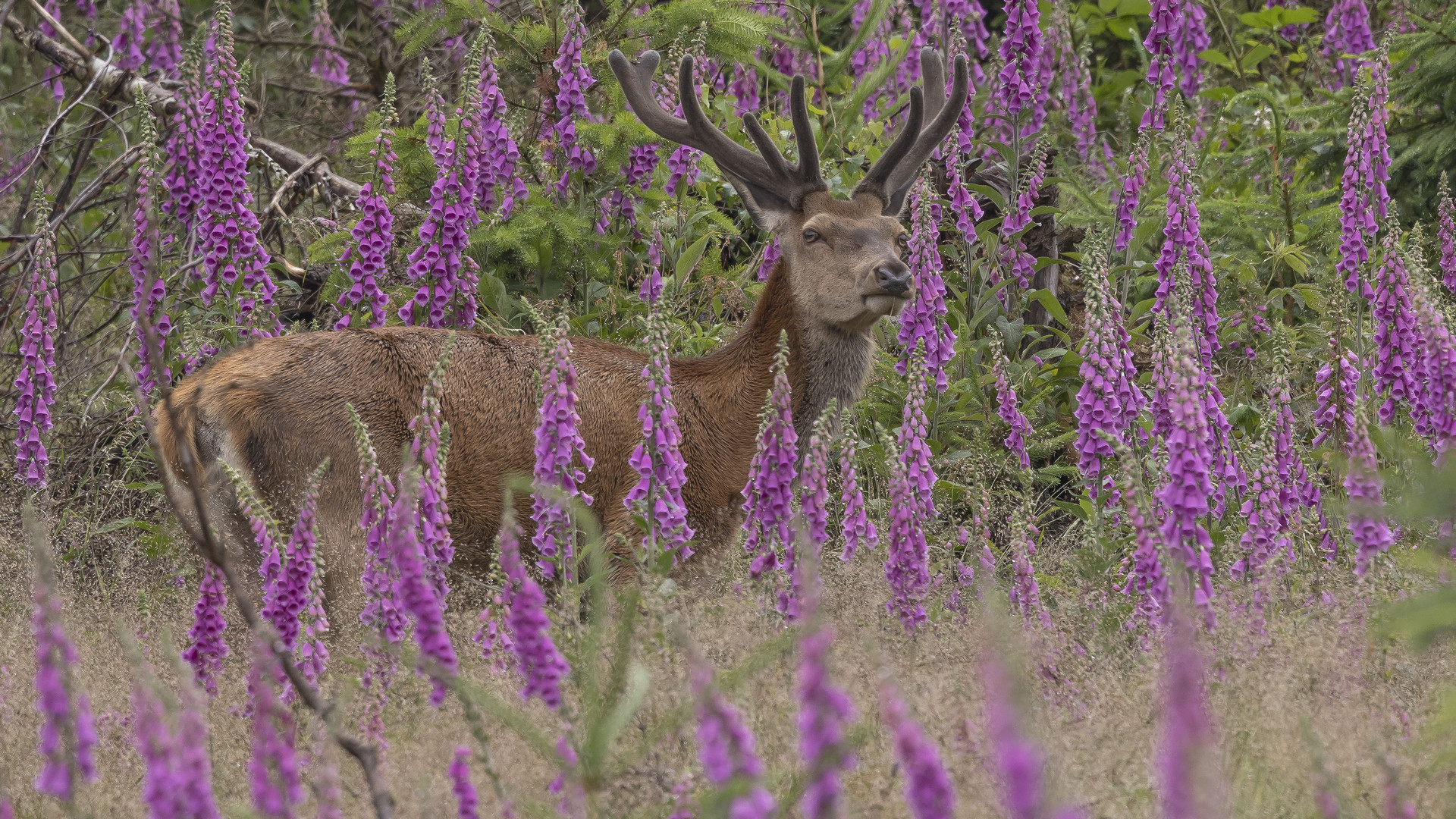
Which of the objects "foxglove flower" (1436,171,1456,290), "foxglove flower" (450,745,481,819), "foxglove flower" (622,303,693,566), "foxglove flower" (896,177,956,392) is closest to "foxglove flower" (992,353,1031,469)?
"foxglove flower" (896,177,956,392)

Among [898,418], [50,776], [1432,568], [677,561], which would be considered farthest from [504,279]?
[50,776]

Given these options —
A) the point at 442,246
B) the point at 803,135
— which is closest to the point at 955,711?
the point at 803,135

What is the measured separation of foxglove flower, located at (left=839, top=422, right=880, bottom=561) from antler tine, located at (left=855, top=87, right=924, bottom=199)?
2.09 m

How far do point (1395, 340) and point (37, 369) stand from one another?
17.8 feet

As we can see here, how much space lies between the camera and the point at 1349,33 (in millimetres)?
9227

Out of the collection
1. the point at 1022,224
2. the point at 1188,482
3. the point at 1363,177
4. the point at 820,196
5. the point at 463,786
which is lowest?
the point at 463,786

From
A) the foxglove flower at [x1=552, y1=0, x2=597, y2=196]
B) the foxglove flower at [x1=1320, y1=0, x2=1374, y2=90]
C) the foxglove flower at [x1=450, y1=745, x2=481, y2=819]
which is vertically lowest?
the foxglove flower at [x1=450, y1=745, x2=481, y2=819]

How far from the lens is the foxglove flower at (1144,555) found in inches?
142

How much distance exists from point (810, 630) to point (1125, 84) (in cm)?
978

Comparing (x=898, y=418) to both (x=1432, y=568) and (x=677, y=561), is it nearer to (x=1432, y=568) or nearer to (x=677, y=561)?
(x=677, y=561)

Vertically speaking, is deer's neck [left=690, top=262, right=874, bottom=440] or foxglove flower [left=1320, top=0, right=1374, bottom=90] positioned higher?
foxglove flower [left=1320, top=0, right=1374, bottom=90]

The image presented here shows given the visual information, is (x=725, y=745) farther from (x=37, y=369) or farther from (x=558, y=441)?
(x=37, y=369)

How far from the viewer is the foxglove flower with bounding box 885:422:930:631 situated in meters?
4.29

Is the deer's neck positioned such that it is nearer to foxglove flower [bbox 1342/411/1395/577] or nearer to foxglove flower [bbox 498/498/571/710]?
foxglove flower [bbox 1342/411/1395/577]
